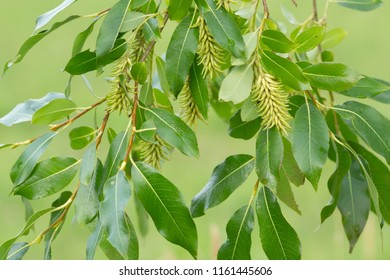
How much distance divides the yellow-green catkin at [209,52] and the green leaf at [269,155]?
0.43 ft

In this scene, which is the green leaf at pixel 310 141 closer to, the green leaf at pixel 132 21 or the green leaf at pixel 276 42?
the green leaf at pixel 276 42

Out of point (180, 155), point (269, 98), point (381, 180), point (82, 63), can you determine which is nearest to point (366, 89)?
point (381, 180)

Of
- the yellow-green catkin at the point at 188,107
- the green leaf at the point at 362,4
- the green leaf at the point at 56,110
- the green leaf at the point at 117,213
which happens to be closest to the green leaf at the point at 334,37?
the green leaf at the point at 362,4

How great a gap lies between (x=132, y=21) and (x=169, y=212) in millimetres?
309

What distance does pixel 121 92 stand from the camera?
49.0 inches

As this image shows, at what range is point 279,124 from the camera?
123 cm

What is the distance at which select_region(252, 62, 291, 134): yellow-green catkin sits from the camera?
1.21 meters

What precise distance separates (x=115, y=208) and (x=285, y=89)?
1.21 ft

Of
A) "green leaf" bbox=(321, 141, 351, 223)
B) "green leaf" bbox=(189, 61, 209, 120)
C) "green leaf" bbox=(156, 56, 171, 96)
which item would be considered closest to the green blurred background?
"green leaf" bbox=(321, 141, 351, 223)

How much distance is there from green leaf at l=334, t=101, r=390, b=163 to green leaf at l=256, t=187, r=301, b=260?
19 cm

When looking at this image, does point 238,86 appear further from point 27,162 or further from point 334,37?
point 334,37

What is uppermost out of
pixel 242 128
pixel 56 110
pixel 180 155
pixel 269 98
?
pixel 56 110

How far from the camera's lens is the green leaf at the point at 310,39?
4.23 ft

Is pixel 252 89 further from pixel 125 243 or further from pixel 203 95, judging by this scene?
pixel 125 243
